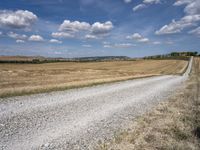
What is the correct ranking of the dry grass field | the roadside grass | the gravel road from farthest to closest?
the dry grass field → the gravel road → the roadside grass

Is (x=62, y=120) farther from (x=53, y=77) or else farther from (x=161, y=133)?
(x=53, y=77)

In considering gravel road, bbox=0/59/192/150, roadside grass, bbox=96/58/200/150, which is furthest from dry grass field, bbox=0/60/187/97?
roadside grass, bbox=96/58/200/150

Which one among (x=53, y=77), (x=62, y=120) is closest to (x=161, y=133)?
(x=62, y=120)

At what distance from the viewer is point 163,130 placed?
310 inches

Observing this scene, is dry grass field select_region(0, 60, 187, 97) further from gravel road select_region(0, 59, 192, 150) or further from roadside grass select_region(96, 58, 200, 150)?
roadside grass select_region(96, 58, 200, 150)

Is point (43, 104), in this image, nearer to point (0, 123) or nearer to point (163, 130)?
point (0, 123)

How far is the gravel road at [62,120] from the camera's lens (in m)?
6.64

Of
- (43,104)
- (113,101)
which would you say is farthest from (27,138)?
(113,101)

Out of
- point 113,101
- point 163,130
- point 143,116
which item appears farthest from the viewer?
point 113,101

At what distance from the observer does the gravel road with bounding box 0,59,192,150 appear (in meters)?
6.64

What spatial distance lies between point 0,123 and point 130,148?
4.93 meters

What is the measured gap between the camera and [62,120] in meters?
8.81

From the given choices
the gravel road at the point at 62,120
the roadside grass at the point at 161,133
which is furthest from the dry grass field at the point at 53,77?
the roadside grass at the point at 161,133

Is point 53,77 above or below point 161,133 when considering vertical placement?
below
